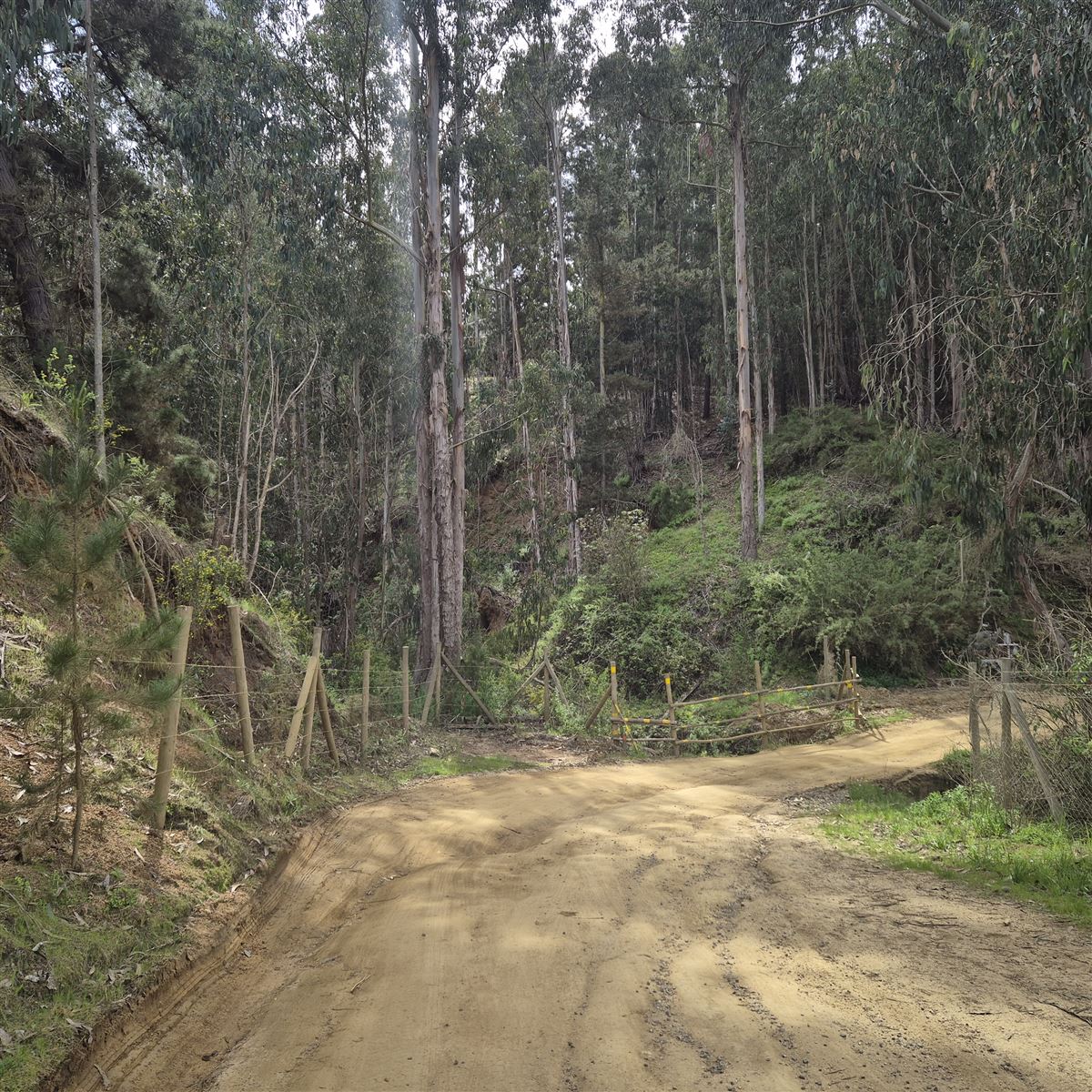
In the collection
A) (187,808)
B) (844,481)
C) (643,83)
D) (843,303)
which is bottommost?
(187,808)

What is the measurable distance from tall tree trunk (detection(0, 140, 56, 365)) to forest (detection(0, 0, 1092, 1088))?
85 mm

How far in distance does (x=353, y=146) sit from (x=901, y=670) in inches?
671

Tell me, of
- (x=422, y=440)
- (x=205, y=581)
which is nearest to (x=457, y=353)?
(x=422, y=440)

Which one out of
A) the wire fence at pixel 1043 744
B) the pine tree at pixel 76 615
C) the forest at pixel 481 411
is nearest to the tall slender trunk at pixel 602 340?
the forest at pixel 481 411

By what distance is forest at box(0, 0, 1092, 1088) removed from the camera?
18.9 feet

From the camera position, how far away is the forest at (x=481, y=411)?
5773mm

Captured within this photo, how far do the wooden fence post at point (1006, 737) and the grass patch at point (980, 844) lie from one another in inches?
6.4

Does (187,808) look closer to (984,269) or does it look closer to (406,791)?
(406,791)

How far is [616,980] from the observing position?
13.9ft

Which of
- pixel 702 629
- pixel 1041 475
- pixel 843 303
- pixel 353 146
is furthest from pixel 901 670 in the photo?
pixel 843 303

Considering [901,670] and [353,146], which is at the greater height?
[353,146]

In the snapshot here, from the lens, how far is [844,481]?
2422cm

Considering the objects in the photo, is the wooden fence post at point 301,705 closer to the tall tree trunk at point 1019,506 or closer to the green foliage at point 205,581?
the green foliage at point 205,581

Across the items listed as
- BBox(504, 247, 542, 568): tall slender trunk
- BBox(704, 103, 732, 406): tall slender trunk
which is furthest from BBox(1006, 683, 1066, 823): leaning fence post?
BBox(704, 103, 732, 406): tall slender trunk
